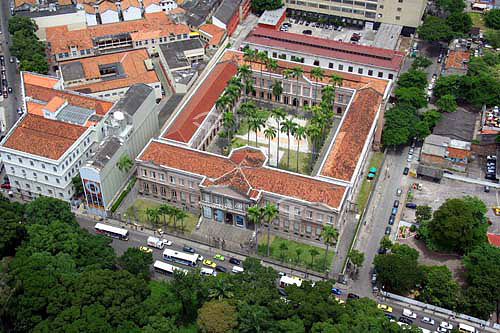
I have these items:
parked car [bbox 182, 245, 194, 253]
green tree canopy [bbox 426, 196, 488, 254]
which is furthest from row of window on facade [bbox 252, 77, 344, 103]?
parked car [bbox 182, 245, 194, 253]

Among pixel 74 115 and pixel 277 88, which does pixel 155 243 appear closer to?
pixel 74 115

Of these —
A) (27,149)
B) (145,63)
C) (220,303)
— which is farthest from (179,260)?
(145,63)

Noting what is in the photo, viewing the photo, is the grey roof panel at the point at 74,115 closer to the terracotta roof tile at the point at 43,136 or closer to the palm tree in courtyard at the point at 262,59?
the terracotta roof tile at the point at 43,136

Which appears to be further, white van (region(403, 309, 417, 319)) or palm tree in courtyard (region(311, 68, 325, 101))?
palm tree in courtyard (region(311, 68, 325, 101))

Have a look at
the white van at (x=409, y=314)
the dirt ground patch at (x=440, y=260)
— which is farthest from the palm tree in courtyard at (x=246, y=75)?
the white van at (x=409, y=314)

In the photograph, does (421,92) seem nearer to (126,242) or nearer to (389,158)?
(389,158)

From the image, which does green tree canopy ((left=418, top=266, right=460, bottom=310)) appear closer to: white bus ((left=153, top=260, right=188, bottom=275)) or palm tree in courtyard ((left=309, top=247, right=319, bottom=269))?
palm tree in courtyard ((left=309, top=247, right=319, bottom=269))
